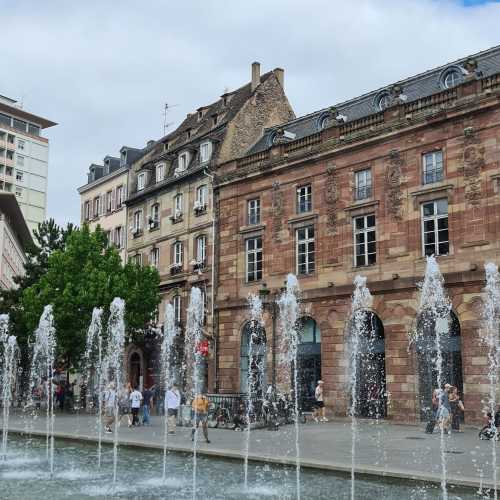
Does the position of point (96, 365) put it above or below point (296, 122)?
below

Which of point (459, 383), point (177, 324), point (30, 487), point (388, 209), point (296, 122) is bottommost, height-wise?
point (30, 487)

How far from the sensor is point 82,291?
3500cm

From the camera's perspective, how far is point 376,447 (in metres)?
19.7

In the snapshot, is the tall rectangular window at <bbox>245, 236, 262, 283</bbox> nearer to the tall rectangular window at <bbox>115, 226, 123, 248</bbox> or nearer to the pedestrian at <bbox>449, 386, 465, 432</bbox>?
the pedestrian at <bbox>449, 386, 465, 432</bbox>

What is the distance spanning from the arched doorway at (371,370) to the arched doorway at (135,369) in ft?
57.5

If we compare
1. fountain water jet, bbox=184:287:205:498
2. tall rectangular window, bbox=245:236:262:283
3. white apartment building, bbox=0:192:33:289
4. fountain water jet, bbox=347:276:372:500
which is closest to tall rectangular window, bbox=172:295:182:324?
fountain water jet, bbox=184:287:205:498

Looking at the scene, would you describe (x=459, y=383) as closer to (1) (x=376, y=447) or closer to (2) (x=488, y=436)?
(2) (x=488, y=436)

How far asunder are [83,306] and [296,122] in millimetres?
14509

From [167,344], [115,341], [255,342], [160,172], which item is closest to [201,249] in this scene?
[167,344]

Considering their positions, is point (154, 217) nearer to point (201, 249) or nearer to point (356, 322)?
point (201, 249)

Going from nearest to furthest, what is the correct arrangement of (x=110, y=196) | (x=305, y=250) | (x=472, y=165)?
(x=472, y=165) < (x=305, y=250) < (x=110, y=196)

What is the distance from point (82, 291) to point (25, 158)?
255 ft

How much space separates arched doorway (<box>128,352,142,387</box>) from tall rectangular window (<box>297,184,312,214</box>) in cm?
1630

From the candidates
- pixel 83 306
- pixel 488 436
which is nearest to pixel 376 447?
pixel 488 436
